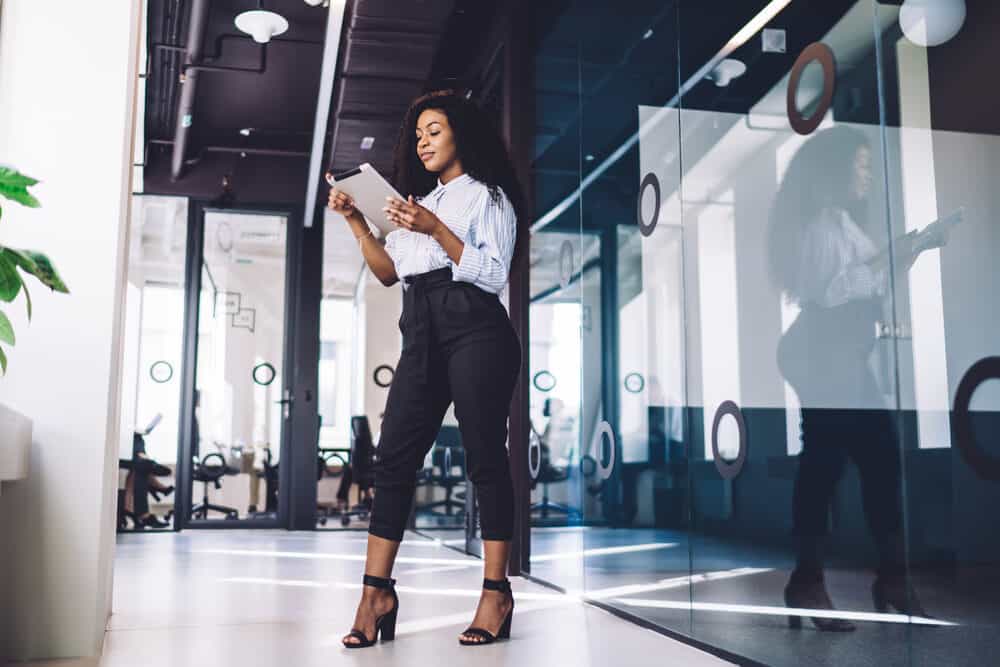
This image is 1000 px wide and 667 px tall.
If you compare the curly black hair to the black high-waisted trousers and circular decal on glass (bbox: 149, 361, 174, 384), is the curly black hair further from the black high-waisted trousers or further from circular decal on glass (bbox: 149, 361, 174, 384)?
circular decal on glass (bbox: 149, 361, 174, 384)

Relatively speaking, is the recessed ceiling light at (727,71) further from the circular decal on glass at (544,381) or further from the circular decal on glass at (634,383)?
the circular decal on glass at (544,381)

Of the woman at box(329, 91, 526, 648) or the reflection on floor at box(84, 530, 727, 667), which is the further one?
the woman at box(329, 91, 526, 648)

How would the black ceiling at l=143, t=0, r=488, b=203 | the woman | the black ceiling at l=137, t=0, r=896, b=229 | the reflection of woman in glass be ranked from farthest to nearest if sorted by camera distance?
the black ceiling at l=143, t=0, r=488, b=203 → the black ceiling at l=137, t=0, r=896, b=229 → the woman → the reflection of woman in glass

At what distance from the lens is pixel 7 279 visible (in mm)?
1375

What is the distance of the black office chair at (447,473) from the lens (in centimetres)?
585

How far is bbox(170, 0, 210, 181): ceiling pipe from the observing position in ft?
15.8

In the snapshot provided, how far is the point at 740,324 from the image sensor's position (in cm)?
202

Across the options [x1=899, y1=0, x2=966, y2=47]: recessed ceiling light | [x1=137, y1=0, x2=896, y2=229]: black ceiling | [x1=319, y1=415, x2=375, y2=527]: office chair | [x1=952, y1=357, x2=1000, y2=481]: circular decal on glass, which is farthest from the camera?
[x1=319, y1=415, x2=375, y2=527]: office chair

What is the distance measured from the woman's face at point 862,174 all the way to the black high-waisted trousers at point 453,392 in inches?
36.3

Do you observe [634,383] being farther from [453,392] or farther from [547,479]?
[547,479]

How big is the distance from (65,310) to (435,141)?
37.9 inches

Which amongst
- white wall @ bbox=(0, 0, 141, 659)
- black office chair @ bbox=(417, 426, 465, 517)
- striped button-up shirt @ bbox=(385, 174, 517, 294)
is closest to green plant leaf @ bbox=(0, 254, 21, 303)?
white wall @ bbox=(0, 0, 141, 659)

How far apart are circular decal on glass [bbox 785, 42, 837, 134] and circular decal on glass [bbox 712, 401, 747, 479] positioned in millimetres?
623

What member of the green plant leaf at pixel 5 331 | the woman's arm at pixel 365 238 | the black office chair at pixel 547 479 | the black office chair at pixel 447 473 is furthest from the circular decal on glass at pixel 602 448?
the black office chair at pixel 447 473
